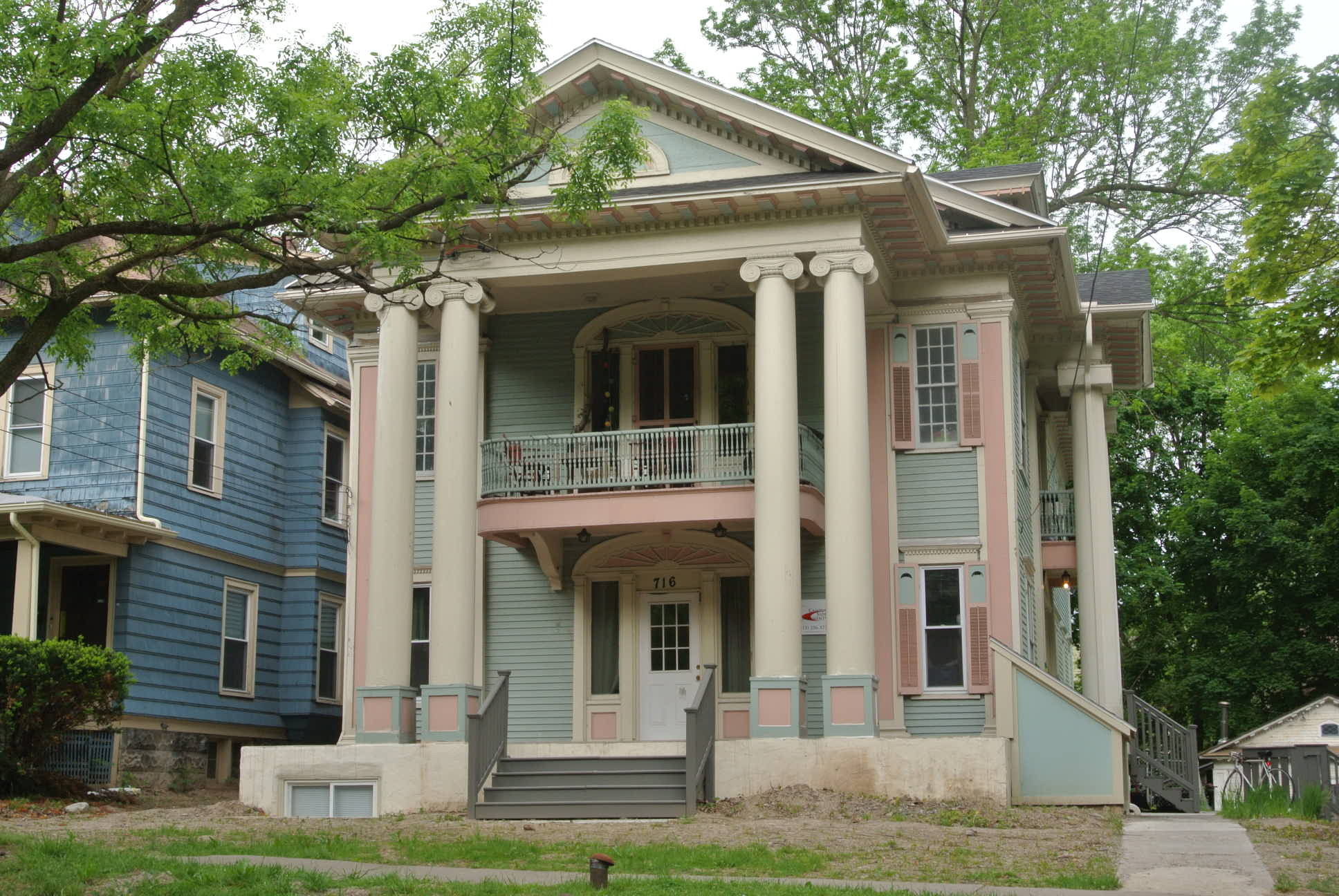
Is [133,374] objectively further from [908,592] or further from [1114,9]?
[1114,9]

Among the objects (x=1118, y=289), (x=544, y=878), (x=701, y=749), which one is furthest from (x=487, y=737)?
(x=1118, y=289)

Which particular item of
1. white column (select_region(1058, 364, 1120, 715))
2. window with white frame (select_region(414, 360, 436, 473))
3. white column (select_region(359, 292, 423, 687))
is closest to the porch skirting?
white column (select_region(359, 292, 423, 687))

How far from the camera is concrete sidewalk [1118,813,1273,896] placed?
10709 mm

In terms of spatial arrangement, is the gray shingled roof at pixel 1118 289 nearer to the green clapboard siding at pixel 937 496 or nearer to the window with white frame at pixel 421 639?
the green clapboard siding at pixel 937 496

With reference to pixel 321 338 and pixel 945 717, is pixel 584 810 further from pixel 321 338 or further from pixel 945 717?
pixel 321 338

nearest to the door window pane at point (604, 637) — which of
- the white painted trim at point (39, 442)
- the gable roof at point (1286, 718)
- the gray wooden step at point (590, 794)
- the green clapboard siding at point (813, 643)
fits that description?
the green clapboard siding at point (813, 643)

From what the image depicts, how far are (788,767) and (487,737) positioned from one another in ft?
11.3

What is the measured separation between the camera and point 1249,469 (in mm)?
36250

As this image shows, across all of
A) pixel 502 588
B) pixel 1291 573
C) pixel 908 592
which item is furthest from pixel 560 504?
pixel 1291 573

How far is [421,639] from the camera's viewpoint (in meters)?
22.2

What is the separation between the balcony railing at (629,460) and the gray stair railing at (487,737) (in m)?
2.92

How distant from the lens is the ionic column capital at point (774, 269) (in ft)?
62.4

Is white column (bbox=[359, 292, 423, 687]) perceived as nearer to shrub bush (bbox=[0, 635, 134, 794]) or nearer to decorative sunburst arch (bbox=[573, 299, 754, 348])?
decorative sunburst arch (bbox=[573, 299, 754, 348])

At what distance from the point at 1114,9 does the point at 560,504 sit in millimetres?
23305
